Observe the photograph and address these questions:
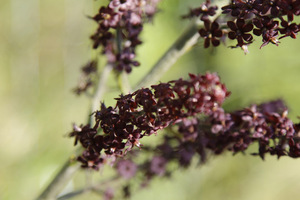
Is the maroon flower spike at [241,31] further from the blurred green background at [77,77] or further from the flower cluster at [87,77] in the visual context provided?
the blurred green background at [77,77]

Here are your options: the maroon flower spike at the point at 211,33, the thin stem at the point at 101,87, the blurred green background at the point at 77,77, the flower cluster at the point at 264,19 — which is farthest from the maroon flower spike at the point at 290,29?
the blurred green background at the point at 77,77

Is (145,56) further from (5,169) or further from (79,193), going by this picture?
(79,193)

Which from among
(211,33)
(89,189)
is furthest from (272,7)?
(89,189)

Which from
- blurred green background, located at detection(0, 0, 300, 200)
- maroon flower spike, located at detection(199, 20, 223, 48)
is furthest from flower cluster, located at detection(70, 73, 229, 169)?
blurred green background, located at detection(0, 0, 300, 200)

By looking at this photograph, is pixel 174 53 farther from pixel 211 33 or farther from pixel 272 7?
pixel 272 7

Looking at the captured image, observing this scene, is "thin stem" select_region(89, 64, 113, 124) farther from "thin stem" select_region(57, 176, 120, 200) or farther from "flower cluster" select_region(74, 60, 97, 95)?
"thin stem" select_region(57, 176, 120, 200)

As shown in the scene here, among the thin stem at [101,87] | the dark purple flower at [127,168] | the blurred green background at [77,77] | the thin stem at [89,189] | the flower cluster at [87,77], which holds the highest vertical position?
the blurred green background at [77,77]
